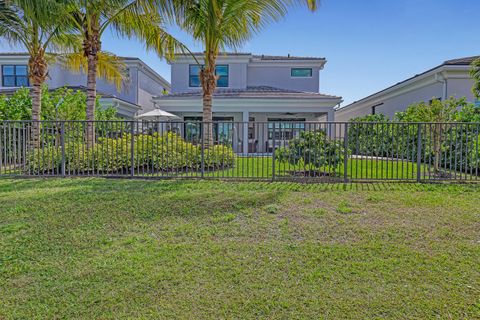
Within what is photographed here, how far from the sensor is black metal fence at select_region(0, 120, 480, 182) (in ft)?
29.1

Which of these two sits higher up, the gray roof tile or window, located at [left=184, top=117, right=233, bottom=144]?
the gray roof tile

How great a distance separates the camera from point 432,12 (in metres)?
10.8

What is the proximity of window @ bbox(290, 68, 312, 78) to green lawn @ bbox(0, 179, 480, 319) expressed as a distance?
15645 millimetres

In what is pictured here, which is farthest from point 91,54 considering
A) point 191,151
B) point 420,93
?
point 420,93

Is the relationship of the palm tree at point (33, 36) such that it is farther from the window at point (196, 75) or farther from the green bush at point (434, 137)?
the green bush at point (434, 137)

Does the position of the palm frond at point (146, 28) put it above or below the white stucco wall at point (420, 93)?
above

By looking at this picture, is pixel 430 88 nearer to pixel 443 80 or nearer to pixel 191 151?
pixel 443 80

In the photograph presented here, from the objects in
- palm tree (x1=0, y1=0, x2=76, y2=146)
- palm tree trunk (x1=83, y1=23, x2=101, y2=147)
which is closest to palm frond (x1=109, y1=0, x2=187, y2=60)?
palm tree trunk (x1=83, y1=23, x2=101, y2=147)

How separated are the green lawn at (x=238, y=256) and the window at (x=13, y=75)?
58.3 feet

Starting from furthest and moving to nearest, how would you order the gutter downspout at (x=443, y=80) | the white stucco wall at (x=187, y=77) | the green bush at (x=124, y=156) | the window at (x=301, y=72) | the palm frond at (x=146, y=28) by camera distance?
the window at (x=301, y=72), the white stucco wall at (x=187, y=77), the gutter downspout at (x=443, y=80), the palm frond at (x=146, y=28), the green bush at (x=124, y=156)

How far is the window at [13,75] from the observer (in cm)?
2095

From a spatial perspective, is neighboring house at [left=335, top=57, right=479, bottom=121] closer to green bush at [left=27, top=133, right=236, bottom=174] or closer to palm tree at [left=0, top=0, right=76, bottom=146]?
green bush at [left=27, top=133, right=236, bottom=174]

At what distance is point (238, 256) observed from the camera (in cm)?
405

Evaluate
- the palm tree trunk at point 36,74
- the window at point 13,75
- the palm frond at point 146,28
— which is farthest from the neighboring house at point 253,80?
the window at point 13,75
